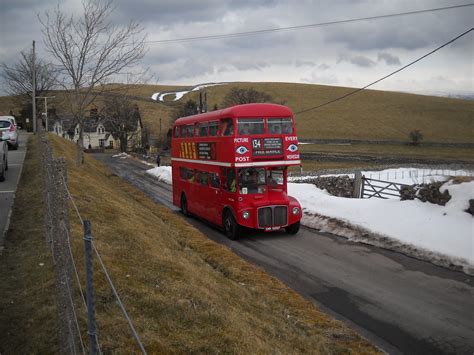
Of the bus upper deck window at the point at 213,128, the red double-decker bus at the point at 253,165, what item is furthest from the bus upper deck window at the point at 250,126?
the bus upper deck window at the point at 213,128

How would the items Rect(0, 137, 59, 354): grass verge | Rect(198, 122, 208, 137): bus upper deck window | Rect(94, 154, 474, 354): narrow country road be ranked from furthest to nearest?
Rect(198, 122, 208, 137): bus upper deck window
Rect(94, 154, 474, 354): narrow country road
Rect(0, 137, 59, 354): grass verge

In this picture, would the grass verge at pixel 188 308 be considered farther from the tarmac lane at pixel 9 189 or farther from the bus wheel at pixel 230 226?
the bus wheel at pixel 230 226

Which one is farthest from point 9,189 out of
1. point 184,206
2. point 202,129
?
point 184,206

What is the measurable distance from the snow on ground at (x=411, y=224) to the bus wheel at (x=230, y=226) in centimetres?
372

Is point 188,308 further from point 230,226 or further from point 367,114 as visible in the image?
point 367,114

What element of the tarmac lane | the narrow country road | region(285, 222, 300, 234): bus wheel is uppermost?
the tarmac lane

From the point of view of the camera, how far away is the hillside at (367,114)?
9412 centimetres

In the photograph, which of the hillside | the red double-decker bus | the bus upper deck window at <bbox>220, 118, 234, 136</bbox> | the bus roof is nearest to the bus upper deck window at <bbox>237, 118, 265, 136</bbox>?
the red double-decker bus

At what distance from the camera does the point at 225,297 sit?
873 cm

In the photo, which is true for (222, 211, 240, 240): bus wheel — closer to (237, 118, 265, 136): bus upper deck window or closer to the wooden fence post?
(237, 118, 265, 136): bus upper deck window

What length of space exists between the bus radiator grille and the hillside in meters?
72.6

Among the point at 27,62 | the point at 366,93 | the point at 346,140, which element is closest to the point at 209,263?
→ the point at 27,62

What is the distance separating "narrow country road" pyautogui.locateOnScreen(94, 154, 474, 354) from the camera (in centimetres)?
838

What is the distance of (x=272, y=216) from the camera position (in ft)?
54.5
